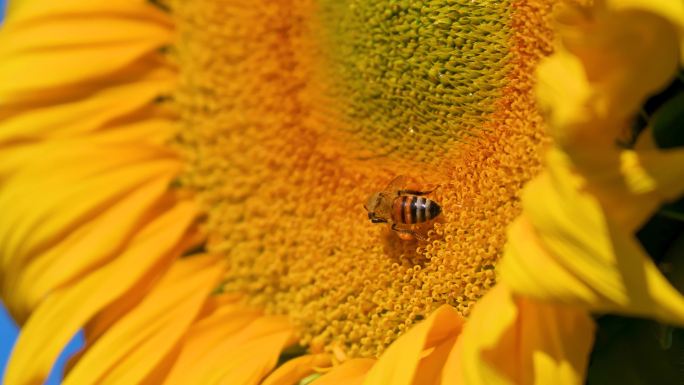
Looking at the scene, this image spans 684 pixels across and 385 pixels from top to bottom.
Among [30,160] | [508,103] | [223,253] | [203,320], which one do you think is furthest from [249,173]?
[508,103]

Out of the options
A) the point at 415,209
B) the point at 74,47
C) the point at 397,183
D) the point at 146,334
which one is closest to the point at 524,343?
the point at 415,209

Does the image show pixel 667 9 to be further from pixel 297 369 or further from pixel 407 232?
pixel 297 369

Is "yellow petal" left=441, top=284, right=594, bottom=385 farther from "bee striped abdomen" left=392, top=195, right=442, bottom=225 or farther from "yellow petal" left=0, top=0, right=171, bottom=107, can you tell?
"yellow petal" left=0, top=0, right=171, bottom=107

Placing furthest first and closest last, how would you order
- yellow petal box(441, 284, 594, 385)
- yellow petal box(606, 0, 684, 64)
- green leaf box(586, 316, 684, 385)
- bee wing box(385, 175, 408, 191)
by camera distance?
bee wing box(385, 175, 408, 191) < green leaf box(586, 316, 684, 385) < yellow petal box(441, 284, 594, 385) < yellow petal box(606, 0, 684, 64)

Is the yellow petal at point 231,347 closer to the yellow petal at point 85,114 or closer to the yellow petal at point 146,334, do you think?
the yellow petal at point 146,334

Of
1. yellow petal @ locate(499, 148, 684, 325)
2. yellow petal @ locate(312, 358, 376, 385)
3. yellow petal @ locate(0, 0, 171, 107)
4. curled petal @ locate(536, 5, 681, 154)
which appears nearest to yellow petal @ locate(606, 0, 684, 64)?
curled petal @ locate(536, 5, 681, 154)

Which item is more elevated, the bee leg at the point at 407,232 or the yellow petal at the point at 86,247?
the bee leg at the point at 407,232

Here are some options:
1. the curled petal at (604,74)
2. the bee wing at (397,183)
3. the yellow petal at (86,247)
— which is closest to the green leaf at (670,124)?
the curled petal at (604,74)
